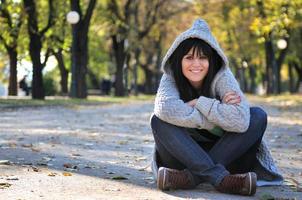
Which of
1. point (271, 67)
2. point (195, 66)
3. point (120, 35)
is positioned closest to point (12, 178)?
point (195, 66)

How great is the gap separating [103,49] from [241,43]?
10770 millimetres

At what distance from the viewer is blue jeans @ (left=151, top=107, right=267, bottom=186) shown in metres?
4.48

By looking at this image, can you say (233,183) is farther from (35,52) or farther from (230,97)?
(35,52)

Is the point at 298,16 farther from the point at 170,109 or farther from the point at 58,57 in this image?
the point at 170,109

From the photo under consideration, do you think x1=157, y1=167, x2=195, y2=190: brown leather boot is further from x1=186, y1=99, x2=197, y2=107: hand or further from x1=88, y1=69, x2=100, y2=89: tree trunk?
x1=88, y1=69, x2=100, y2=89: tree trunk

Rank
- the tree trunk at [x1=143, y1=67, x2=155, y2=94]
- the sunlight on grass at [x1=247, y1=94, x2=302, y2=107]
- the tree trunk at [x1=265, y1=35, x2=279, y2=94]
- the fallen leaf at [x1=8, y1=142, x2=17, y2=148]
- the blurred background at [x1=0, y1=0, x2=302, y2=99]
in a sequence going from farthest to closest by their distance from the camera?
the tree trunk at [x1=143, y1=67, x2=155, y2=94]
the tree trunk at [x1=265, y1=35, x2=279, y2=94]
the blurred background at [x1=0, y1=0, x2=302, y2=99]
the sunlight on grass at [x1=247, y1=94, x2=302, y2=107]
the fallen leaf at [x1=8, y1=142, x2=17, y2=148]

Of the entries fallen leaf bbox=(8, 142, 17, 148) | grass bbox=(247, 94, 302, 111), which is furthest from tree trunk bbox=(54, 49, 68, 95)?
fallen leaf bbox=(8, 142, 17, 148)

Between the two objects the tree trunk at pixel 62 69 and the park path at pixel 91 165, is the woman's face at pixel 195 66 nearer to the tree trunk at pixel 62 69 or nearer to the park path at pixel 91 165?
the park path at pixel 91 165

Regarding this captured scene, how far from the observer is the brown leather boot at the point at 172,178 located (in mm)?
4496

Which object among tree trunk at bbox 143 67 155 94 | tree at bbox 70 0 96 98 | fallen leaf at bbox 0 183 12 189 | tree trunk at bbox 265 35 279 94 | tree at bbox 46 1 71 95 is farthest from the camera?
tree trunk at bbox 143 67 155 94

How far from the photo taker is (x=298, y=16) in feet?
117

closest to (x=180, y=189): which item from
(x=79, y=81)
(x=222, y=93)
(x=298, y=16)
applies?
(x=222, y=93)

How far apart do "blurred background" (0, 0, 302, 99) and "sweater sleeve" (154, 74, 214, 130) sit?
42.7 feet

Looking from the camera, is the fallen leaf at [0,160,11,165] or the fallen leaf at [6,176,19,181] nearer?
the fallen leaf at [6,176,19,181]
